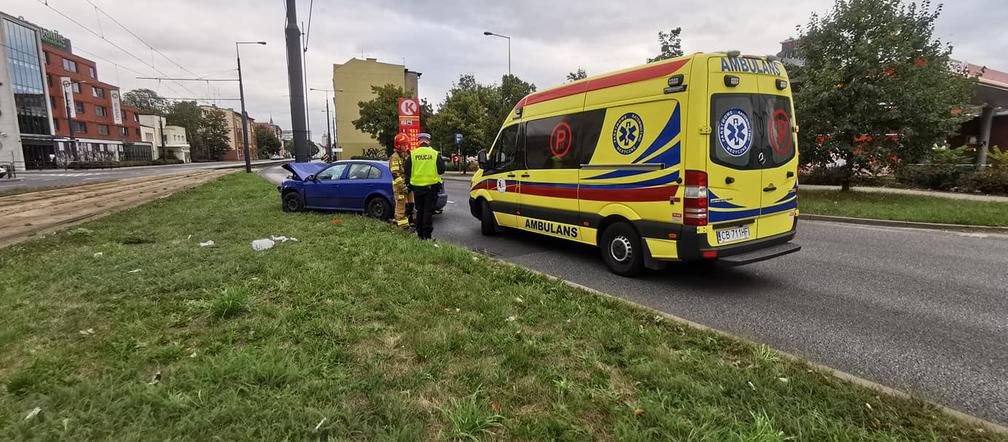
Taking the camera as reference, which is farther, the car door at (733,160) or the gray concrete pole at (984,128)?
the gray concrete pole at (984,128)

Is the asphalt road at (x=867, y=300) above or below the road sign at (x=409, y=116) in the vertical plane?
below

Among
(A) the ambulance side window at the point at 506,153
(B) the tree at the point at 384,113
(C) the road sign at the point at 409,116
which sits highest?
(B) the tree at the point at 384,113

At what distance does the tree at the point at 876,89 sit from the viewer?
483 inches

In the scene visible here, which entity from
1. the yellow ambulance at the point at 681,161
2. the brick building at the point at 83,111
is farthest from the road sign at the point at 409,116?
the brick building at the point at 83,111

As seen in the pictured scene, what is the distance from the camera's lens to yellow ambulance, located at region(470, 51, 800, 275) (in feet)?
16.0

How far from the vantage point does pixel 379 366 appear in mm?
2887

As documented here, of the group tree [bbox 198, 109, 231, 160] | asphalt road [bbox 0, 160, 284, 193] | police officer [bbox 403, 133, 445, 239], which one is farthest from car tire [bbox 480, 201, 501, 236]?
tree [bbox 198, 109, 231, 160]

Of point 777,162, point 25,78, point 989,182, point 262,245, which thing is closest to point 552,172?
point 777,162

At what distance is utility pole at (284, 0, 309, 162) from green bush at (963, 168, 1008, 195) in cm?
2065

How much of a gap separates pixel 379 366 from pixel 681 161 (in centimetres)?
361

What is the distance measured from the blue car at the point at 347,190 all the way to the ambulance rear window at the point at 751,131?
595 centimetres

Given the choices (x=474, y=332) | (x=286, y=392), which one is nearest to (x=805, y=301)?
(x=474, y=332)

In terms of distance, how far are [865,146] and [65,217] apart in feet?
63.7

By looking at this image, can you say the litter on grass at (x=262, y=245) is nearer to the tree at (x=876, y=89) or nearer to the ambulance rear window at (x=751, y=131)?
the ambulance rear window at (x=751, y=131)
